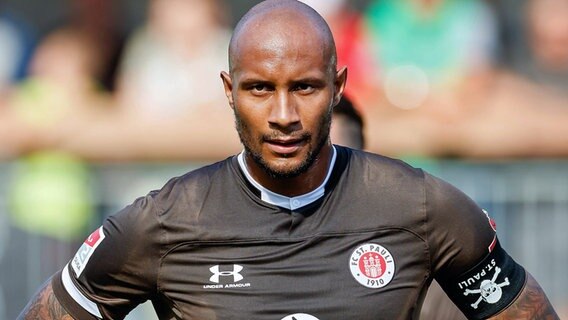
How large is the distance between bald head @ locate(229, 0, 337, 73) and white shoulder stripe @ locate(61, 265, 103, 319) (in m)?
0.91

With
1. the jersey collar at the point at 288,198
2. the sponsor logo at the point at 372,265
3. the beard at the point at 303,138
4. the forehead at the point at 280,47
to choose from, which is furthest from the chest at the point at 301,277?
the forehead at the point at 280,47

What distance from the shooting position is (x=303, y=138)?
3.83 meters

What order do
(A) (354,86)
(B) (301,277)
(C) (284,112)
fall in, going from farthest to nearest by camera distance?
(A) (354,86) → (B) (301,277) → (C) (284,112)

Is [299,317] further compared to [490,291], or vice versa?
[490,291]

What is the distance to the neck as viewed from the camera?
13.2 feet

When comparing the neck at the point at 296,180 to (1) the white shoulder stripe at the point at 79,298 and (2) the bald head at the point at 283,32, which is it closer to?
(2) the bald head at the point at 283,32

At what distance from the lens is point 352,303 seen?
12.8ft

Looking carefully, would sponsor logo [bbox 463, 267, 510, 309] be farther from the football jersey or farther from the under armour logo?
the under armour logo


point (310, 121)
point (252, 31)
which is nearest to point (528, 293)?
point (310, 121)

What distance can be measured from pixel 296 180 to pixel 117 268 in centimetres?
66

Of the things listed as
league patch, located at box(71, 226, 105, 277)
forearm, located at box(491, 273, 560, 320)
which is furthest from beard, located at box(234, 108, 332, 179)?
forearm, located at box(491, 273, 560, 320)

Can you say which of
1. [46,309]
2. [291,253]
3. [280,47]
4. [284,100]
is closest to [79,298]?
[46,309]

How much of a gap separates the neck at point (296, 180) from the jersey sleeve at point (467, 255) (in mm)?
365

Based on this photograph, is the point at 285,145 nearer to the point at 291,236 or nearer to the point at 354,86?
the point at 291,236
